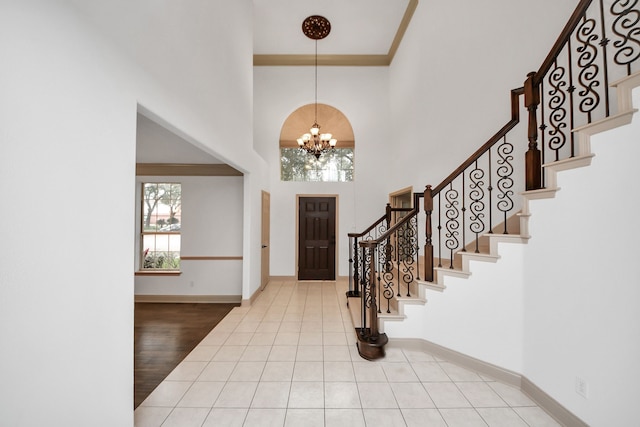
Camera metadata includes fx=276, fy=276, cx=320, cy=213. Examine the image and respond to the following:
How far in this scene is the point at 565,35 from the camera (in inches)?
84.7

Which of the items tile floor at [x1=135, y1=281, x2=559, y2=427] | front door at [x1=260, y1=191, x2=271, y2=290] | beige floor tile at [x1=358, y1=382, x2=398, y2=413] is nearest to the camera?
tile floor at [x1=135, y1=281, x2=559, y2=427]

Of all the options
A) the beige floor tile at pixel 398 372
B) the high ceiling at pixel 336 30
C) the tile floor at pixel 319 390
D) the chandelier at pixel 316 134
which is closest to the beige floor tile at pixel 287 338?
the tile floor at pixel 319 390

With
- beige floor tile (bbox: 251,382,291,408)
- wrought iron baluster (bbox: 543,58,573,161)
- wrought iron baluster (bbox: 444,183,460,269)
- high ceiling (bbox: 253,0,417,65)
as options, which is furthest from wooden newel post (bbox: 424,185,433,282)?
high ceiling (bbox: 253,0,417,65)

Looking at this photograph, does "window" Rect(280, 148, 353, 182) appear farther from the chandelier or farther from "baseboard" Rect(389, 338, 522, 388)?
"baseboard" Rect(389, 338, 522, 388)

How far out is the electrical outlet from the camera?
1.88m

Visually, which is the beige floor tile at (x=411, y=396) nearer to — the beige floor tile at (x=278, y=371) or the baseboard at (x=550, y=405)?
the baseboard at (x=550, y=405)

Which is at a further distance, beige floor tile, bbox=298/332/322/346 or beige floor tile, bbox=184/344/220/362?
beige floor tile, bbox=298/332/322/346

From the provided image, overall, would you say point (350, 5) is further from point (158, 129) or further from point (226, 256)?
point (226, 256)

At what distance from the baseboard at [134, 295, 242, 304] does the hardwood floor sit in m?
0.14

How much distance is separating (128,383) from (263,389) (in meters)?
1.12

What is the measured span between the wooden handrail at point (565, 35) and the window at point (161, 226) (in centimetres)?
560

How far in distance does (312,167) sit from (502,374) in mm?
5543

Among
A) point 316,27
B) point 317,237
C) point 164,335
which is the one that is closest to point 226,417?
point 164,335

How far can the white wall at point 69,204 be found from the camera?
44.3 inches
